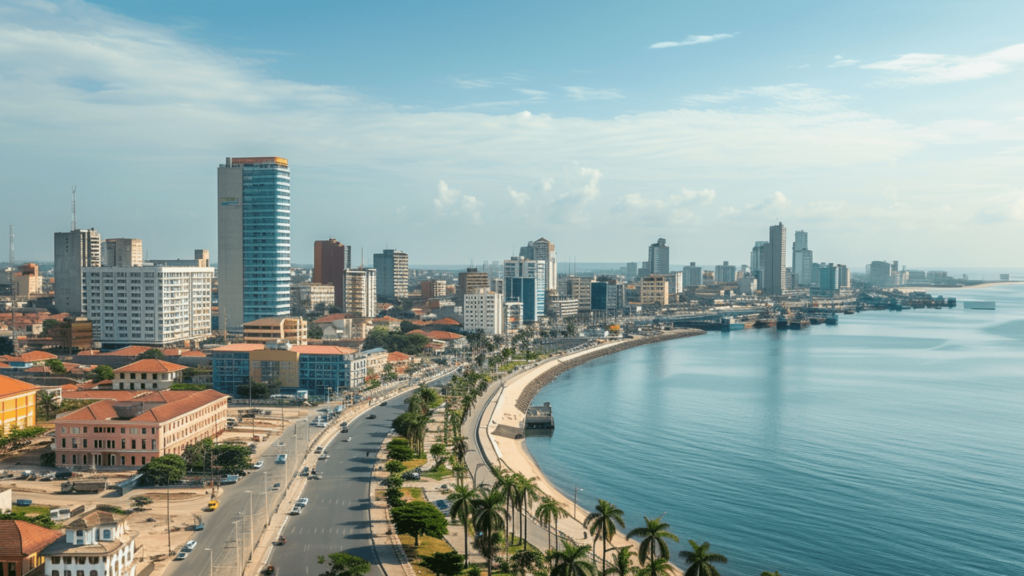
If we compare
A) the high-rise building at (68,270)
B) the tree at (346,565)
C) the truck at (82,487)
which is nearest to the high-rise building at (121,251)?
the high-rise building at (68,270)

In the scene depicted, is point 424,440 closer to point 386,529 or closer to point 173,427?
point 173,427

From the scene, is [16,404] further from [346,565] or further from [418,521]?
[346,565]

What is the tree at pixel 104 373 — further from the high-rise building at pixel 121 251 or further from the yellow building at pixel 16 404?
the high-rise building at pixel 121 251

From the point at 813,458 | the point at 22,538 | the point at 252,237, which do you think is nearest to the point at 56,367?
the point at 252,237

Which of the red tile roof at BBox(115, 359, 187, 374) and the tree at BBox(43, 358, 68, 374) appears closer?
the red tile roof at BBox(115, 359, 187, 374)

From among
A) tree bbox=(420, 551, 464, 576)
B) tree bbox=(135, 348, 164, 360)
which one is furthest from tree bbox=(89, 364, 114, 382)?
tree bbox=(420, 551, 464, 576)

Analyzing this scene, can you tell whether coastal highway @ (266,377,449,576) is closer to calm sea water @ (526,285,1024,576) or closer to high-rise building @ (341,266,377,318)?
calm sea water @ (526,285,1024,576)

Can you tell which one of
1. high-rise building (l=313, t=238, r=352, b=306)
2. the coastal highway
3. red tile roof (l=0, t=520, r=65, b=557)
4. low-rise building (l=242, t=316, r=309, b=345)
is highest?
high-rise building (l=313, t=238, r=352, b=306)
